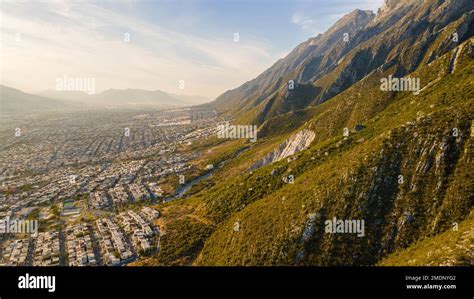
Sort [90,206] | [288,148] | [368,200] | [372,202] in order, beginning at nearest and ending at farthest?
[372,202], [368,200], [90,206], [288,148]

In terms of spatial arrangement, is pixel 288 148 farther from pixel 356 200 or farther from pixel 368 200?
pixel 368 200

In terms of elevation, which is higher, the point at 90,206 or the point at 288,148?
the point at 288,148

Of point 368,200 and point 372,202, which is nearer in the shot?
point 372,202

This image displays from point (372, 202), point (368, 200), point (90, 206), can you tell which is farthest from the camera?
point (90, 206)

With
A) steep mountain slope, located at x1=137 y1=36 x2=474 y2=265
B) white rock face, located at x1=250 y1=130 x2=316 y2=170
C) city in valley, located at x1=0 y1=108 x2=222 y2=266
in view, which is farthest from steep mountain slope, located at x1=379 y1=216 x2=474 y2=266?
white rock face, located at x1=250 y1=130 x2=316 y2=170

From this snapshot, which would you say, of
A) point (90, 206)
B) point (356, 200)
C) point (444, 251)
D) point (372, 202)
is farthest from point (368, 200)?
point (90, 206)

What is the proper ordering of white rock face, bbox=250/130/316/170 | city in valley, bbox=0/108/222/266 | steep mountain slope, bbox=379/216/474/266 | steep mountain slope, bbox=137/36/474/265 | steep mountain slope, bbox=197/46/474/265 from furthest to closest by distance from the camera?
1. white rock face, bbox=250/130/316/170
2. city in valley, bbox=0/108/222/266
3. steep mountain slope, bbox=137/36/474/265
4. steep mountain slope, bbox=197/46/474/265
5. steep mountain slope, bbox=379/216/474/266

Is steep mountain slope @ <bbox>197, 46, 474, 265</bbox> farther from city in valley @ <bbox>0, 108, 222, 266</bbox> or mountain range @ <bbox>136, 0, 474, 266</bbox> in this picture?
city in valley @ <bbox>0, 108, 222, 266</bbox>

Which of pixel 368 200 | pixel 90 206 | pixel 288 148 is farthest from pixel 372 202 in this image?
pixel 90 206

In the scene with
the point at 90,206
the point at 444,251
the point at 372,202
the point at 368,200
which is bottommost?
the point at 90,206
